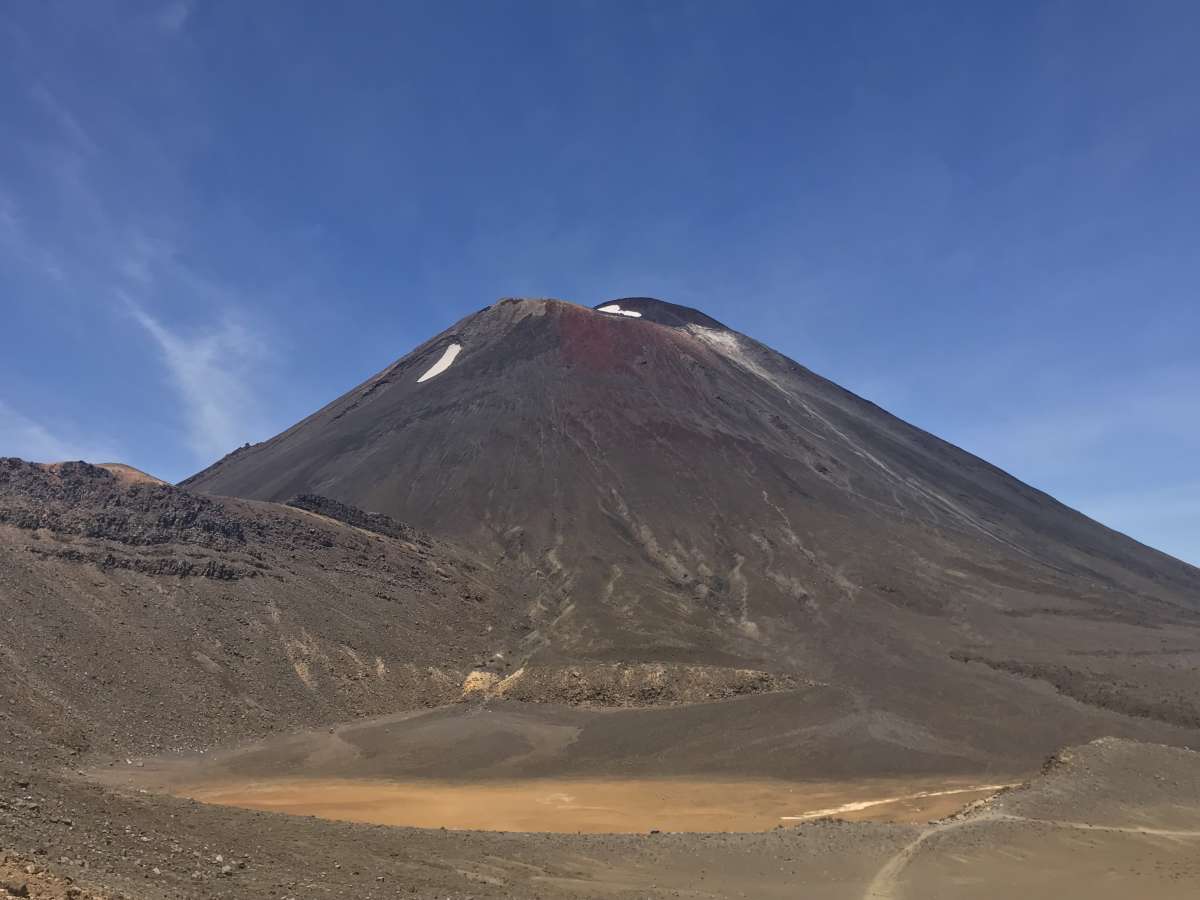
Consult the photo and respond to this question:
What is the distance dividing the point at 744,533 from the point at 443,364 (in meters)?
51.8

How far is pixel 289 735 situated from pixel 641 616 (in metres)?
27.4

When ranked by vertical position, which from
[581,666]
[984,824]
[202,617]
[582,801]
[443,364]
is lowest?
[984,824]

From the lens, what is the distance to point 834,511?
87.5 meters

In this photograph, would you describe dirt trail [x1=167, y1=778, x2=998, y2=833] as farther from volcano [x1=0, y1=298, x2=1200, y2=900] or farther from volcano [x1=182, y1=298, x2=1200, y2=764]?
volcano [x1=182, y1=298, x2=1200, y2=764]

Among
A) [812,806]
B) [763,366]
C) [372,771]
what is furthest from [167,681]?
[763,366]

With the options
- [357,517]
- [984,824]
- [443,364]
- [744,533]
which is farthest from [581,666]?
[443,364]

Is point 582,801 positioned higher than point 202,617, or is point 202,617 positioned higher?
point 202,617

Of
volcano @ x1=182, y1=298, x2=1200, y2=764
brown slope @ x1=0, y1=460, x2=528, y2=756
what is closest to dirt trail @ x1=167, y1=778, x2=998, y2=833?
brown slope @ x1=0, y1=460, x2=528, y2=756

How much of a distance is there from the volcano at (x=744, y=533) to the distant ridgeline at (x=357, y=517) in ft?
17.1

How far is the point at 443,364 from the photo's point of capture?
386ft

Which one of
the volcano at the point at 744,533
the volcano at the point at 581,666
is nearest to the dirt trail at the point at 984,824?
the volcano at the point at 581,666

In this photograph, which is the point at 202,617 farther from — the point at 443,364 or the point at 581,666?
the point at 443,364

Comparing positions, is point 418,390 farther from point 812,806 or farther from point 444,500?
point 812,806

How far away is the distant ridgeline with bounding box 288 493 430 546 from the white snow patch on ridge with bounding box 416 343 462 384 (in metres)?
41.8
